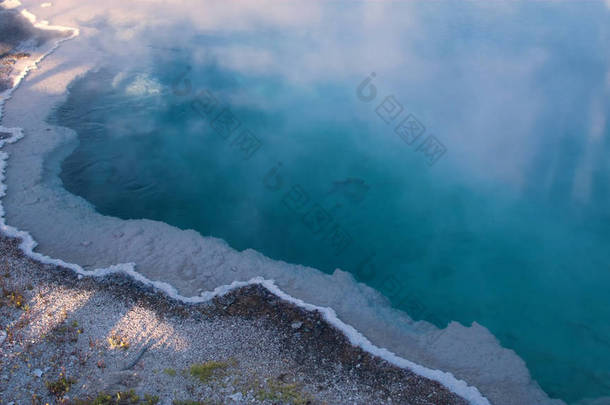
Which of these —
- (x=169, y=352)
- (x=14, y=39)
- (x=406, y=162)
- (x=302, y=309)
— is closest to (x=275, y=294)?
(x=302, y=309)

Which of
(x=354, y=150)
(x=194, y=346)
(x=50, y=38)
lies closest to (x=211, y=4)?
(x=50, y=38)

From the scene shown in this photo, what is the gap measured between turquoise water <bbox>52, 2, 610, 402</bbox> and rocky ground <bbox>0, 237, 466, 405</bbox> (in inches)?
77.5

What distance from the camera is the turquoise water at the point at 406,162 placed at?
27.6 ft

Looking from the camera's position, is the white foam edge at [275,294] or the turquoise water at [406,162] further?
the turquoise water at [406,162]

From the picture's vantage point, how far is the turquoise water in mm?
8414

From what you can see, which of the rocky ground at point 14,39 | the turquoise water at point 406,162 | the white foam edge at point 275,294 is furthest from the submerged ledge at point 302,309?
the rocky ground at point 14,39

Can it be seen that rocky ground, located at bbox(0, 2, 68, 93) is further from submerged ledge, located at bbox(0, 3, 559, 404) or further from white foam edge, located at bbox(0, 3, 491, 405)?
submerged ledge, located at bbox(0, 3, 559, 404)

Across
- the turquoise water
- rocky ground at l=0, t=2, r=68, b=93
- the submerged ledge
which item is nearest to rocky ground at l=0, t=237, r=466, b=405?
the submerged ledge

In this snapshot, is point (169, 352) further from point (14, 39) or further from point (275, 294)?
point (14, 39)

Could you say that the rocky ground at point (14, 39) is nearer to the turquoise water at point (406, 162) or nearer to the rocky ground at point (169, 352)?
the turquoise water at point (406, 162)

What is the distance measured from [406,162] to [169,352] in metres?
7.72

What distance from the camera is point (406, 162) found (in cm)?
1166

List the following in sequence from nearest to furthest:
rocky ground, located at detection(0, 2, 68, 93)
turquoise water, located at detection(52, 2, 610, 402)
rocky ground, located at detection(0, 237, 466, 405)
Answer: rocky ground, located at detection(0, 237, 466, 405) → turquoise water, located at detection(52, 2, 610, 402) → rocky ground, located at detection(0, 2, 68, 93)

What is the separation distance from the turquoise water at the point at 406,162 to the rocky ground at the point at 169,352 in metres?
1.97
